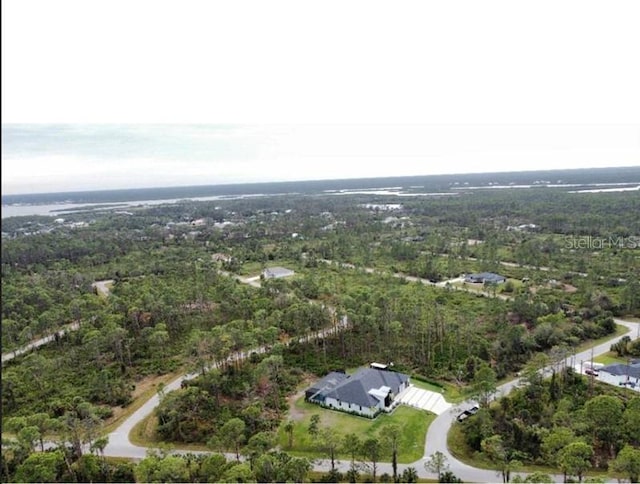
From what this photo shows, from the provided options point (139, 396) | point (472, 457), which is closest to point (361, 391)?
point (472, 457)

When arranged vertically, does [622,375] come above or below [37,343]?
above

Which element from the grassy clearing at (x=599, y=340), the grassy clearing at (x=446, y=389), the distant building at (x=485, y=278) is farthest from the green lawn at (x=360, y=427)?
the distant building at (x=485, y=278)

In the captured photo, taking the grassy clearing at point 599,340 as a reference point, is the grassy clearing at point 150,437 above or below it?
below

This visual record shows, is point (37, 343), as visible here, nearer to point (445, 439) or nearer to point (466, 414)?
point (445, 439)

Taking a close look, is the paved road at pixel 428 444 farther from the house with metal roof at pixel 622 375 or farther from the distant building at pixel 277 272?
the distant building at pixel 277 272

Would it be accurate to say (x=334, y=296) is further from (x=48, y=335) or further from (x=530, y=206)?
(x=530, y=206)

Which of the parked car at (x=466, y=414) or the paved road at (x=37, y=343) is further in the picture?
the paved road at (x=37, y=343)

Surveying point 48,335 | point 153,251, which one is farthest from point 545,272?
point 153,251

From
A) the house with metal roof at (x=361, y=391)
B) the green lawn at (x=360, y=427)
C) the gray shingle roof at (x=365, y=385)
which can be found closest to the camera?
the green lawn at (x=360, y=427)
